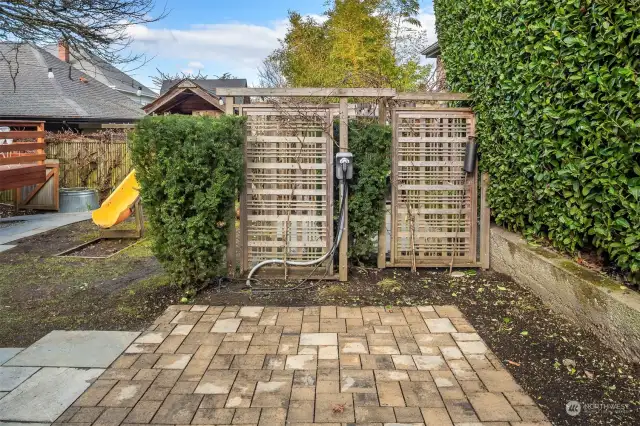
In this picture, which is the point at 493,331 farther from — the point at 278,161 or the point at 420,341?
the point at 278,161

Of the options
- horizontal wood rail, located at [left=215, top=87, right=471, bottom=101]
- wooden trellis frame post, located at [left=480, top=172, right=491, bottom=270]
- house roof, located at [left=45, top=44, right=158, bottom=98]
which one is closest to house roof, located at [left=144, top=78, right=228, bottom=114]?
horizontal wood rail, located at [left=215, top=87, right=471, bottom=101]

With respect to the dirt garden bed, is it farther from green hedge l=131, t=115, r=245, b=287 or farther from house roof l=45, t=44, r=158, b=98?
house roof l=45, t=44, r=158, b=98

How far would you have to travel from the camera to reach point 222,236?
13.8 ft

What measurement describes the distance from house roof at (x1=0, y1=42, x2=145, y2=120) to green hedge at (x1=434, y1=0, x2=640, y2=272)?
639 inches

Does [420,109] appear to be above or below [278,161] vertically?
above

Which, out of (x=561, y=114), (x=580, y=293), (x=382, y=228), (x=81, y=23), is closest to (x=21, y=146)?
(x=81, y=23)

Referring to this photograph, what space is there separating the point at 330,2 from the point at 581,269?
1665 centimetres

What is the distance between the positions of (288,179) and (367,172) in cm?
78

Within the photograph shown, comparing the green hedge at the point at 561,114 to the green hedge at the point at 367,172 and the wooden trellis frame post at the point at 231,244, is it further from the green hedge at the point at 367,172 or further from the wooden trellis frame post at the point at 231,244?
the wooden trellis frame post at the point at 231,244

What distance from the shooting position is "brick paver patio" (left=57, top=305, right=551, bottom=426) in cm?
222

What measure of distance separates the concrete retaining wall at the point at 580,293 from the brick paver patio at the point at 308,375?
2.35 ft

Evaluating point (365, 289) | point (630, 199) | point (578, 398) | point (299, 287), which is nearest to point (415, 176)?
point (365, 289)

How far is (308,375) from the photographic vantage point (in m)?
2.62

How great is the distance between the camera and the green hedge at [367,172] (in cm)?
461
